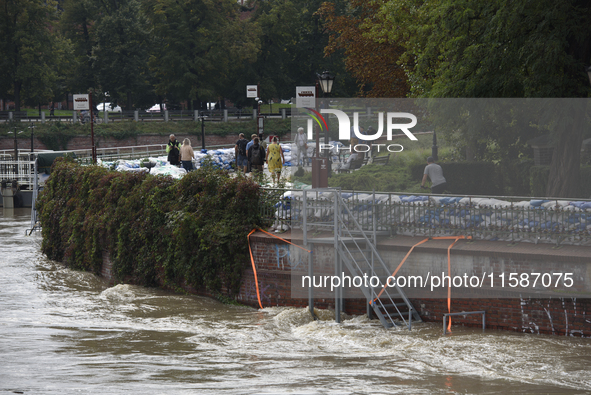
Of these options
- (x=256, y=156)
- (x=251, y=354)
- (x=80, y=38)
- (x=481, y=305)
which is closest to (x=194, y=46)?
(x=80, y=38)

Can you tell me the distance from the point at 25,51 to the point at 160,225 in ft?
153

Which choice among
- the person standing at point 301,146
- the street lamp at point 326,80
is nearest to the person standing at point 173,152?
the person standing at point 301,146

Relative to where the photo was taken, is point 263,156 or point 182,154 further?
point 182,154

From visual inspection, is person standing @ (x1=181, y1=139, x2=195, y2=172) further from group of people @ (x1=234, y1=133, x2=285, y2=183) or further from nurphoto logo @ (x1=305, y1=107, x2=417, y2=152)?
nurphoto logo @ (x1=305, y1=107, x2=417, y2=152)

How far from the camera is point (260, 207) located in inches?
643

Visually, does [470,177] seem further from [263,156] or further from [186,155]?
[186,155]

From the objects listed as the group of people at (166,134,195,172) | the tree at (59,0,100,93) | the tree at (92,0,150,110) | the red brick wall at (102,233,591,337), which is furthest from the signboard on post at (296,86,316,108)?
the tree at (59,0,100,93)

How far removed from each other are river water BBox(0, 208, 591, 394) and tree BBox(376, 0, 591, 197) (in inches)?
239

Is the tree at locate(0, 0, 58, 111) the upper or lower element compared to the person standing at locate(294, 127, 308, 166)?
upper

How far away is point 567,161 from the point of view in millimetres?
17359

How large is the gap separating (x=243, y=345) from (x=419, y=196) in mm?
4358

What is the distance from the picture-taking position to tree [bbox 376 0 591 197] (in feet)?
52.9

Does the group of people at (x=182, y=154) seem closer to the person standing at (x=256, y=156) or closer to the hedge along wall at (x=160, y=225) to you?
the person standing at (x=256, y=156)

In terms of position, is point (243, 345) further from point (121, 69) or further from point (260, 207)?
point (121, 69)
